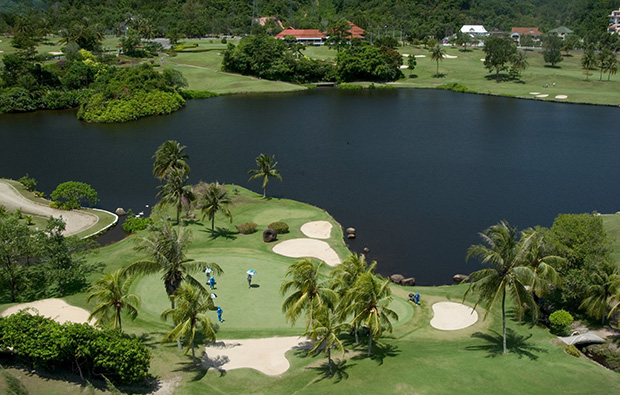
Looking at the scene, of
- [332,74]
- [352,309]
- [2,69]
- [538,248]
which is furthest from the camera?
[332,74]

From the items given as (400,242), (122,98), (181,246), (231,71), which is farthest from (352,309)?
(231,71)

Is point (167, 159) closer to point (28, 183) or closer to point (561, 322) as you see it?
point (28, 183)

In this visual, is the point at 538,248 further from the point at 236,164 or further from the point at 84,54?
the point at 84,54

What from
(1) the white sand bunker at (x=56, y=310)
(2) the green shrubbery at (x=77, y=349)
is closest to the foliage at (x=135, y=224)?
(1) the white sand bunker at (x=56, y=310)

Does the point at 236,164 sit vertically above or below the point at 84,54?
below

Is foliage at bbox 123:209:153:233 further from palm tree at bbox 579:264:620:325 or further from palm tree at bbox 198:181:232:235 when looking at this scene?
palm tree at bbox 579:264:620:325

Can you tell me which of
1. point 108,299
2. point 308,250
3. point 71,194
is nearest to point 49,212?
point 71,194
